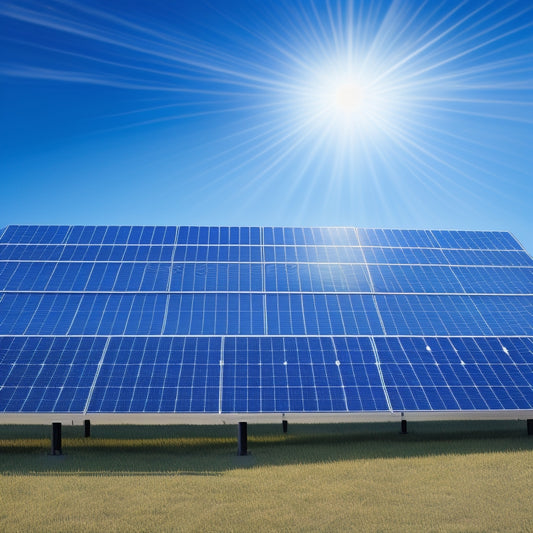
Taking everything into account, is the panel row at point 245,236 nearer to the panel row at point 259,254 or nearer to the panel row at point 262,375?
the panel row at point 259,254

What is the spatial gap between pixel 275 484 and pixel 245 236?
59.7 feet

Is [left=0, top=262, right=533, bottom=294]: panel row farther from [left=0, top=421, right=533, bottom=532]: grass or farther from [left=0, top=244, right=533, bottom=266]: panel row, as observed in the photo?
[left=0, top=421, right=533, bottom=532]: grass

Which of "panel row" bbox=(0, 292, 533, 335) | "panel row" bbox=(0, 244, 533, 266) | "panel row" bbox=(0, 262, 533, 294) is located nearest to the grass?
"panel row" bbox=(0, 292, 533, 335)

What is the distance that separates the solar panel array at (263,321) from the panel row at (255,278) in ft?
0.32

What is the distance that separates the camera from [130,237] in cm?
3108

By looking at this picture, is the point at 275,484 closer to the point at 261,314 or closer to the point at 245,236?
the point at 261,314

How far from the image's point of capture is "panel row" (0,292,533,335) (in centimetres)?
2302

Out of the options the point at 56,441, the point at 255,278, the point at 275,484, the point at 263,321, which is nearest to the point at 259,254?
the point at 255,278

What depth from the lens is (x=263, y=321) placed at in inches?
Answer: 926

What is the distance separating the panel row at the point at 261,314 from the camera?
2302 centimetres

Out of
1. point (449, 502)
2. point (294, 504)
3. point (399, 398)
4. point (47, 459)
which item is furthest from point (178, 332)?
point (449, 502)

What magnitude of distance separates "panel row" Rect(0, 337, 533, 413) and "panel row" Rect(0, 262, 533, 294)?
4.77 metres

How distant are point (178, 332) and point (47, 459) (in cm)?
673

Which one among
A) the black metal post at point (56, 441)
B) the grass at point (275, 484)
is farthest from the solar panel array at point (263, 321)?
the grass at point (275, 484)
